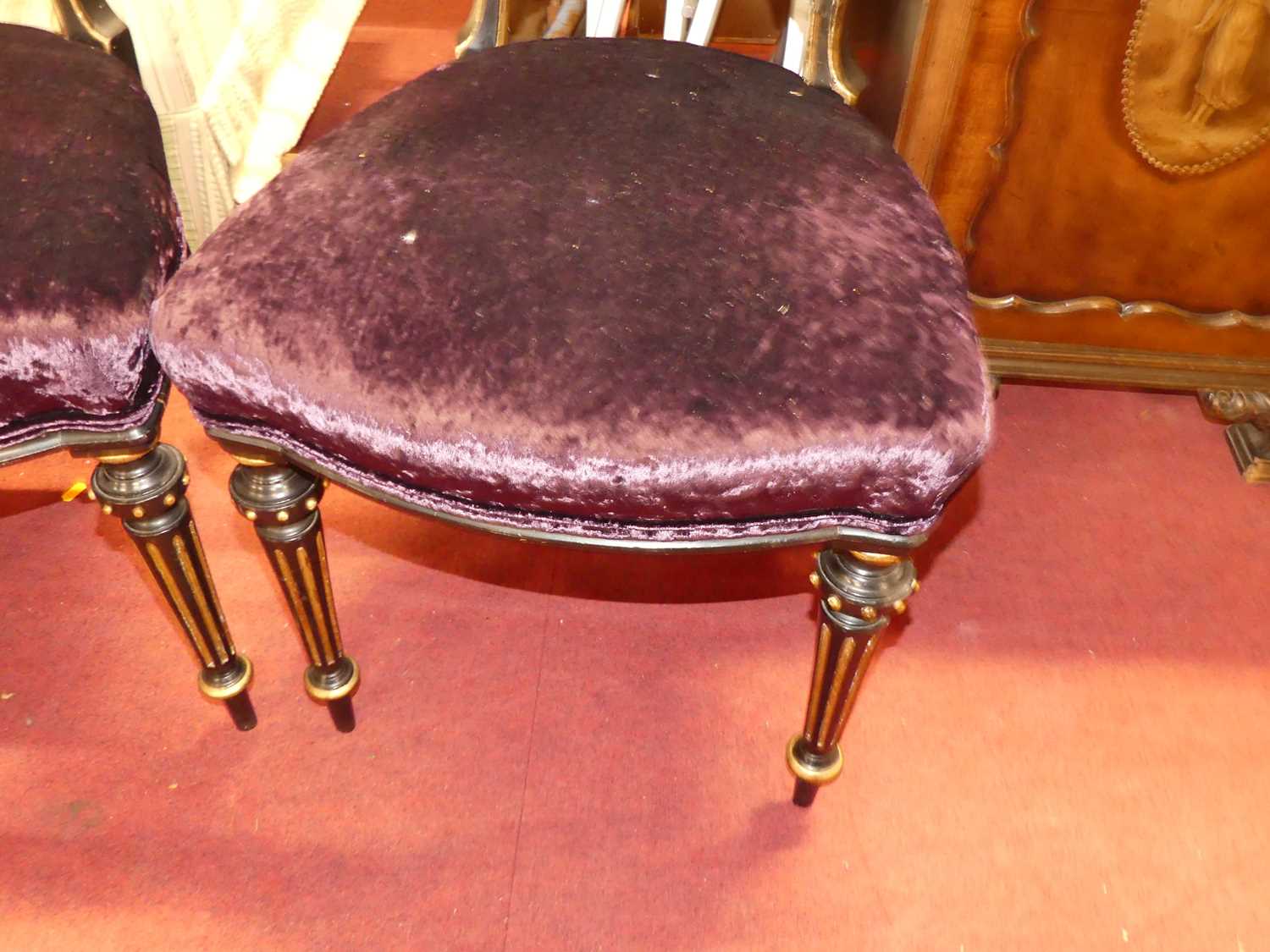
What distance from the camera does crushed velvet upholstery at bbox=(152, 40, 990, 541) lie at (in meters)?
0.69

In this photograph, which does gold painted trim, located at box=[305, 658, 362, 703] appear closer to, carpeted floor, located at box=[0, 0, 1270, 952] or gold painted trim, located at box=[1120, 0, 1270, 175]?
carpeted floor, located at box=[0, 0, 1270, 952]

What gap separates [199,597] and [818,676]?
553mm

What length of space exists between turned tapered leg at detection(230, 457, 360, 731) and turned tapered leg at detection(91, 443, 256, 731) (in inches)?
2.1

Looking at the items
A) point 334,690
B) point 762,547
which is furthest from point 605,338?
point 334,690

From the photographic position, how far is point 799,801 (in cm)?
108

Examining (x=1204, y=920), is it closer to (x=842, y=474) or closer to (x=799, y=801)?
(x=799, y=801)

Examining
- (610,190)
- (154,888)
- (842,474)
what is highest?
(610,190)

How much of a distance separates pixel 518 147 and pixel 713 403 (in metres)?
0.31

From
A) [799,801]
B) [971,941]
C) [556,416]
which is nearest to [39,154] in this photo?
[556,416]

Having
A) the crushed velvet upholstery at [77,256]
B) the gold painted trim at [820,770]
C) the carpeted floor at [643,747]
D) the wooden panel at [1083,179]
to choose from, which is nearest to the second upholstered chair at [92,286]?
the crushed velvet upholstery at [77,256]

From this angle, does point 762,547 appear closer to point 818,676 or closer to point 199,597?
point 818,676

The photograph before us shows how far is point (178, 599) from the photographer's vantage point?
0.94m

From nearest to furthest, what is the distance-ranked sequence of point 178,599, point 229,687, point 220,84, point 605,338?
point 605,338
point 178,599
point 229,687
point 220,84

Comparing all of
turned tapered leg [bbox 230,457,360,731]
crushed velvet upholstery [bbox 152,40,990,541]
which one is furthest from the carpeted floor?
crushed velvet upholstery [bbox 152,40,990,541]
